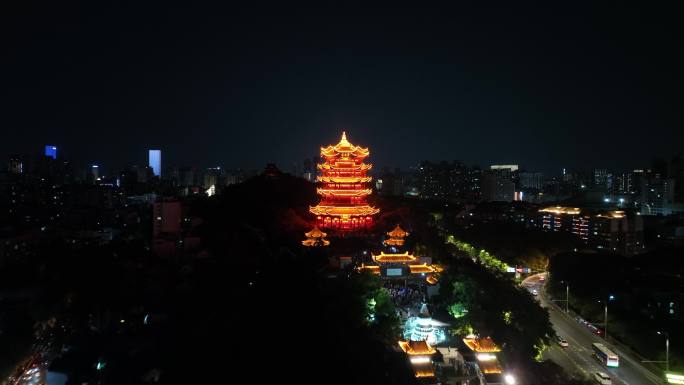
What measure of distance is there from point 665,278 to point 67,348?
51.5 ft

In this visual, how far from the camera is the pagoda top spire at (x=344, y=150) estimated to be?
1920 centimetres

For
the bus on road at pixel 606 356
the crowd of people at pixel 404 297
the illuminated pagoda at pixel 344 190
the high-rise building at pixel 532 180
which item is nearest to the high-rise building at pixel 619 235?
the illuminated pagoda at pixel 344 190

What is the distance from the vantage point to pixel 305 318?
7.82 meters

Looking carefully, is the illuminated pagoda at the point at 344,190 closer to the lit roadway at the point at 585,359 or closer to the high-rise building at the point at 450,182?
the lit roadway at the point at 585,359

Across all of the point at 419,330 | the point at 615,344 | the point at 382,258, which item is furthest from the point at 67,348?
the point at 615,344

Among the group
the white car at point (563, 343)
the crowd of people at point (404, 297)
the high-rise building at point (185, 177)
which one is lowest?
the white car at point (563, 343)

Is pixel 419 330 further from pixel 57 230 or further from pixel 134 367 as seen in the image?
pixel 57 230

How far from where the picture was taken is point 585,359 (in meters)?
11.1

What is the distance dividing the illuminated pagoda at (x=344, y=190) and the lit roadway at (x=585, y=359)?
6809 millimetres

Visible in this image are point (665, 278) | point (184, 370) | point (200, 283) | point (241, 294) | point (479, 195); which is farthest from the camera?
point (479, 195)

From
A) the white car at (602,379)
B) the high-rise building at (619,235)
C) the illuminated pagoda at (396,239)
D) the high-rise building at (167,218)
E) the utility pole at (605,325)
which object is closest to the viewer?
the white car at (602,379)

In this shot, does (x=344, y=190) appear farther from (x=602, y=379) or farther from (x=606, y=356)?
(x=602, y=379)

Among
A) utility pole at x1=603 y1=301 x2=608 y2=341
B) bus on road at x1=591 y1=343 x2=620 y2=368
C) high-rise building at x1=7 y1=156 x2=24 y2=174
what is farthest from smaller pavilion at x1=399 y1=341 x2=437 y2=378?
high-rise building at x1=7 y1=156 x2=24 y2=174

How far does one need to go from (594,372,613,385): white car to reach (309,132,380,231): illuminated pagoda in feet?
30.0
